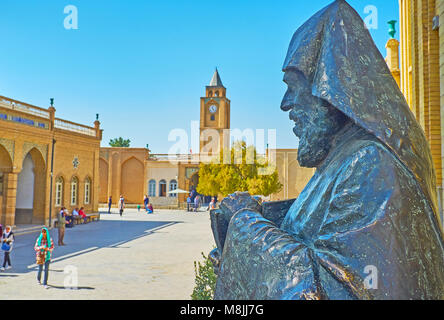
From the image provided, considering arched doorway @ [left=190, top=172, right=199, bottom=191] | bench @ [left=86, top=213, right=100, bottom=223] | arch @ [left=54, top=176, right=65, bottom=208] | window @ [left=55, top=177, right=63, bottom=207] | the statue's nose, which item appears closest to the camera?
the statue's nose

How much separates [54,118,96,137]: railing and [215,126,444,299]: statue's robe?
2233 cm

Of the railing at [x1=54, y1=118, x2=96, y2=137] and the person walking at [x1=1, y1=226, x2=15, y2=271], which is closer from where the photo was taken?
the person walking at [x1=1, y1=226, x2=15, y2=271]

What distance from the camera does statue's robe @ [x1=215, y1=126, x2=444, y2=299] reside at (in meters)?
1.02

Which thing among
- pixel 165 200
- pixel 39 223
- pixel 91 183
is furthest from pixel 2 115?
pixel 165 200

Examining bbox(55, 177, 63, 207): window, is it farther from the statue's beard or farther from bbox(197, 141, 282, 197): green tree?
the statue's beard

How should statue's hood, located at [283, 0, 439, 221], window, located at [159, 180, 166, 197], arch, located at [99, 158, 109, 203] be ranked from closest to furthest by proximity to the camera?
statue's hood, located at [283, 0, 439, 221] → window, located at [159, 180, 166, 197] → arch, located at [99, 158, 109, 203]

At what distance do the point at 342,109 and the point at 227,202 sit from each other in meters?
0.59

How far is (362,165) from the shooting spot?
3.70 ft

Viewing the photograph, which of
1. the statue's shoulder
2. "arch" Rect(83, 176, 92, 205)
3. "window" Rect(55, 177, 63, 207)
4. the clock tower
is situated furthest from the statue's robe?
the clock tower

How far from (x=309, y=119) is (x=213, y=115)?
56841 millimetres

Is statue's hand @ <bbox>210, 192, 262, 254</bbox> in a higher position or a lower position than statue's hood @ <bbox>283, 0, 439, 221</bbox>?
lower

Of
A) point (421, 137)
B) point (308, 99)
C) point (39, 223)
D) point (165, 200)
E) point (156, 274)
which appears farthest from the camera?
point (165, 200)

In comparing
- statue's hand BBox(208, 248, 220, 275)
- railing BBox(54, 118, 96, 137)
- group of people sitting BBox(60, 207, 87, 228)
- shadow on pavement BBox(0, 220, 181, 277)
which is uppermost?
railing BBox(54, 118, 96, 137)

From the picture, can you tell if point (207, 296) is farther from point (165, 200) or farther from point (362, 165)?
point (165, 200)
